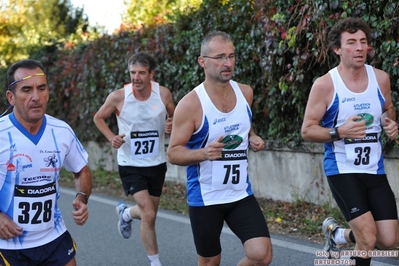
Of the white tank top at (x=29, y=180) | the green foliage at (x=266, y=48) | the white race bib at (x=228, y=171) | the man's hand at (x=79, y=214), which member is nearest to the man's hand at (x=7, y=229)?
the white tank top at (x=29, y=180)

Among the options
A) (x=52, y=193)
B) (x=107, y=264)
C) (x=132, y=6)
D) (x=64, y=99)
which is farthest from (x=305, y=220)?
(x=132, y=6)

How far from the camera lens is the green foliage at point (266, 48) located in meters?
7.67

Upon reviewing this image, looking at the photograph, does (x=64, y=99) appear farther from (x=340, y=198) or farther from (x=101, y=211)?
(x=340, y=198)

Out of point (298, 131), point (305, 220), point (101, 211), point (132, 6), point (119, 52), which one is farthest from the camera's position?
point (132, 6)

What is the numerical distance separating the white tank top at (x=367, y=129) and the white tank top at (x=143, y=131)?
2.45 m

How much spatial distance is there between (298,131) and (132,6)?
10934mm

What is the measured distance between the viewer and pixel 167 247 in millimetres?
7875

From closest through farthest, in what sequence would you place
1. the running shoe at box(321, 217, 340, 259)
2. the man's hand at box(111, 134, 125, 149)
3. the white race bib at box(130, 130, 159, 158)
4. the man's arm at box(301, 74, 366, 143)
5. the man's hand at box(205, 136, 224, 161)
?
1. the man's hand at box(205, 136, 224, 161)
2. the man's arm at box(301, 74, 366, 143)
3. the running shoe at box(321, 217, 340, 259)
4. the man's hand at box(111, 134, 125, 149)
5. the white race bib at box(130, 130, 159, 158)

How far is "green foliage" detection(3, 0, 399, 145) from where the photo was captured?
7.67 metres

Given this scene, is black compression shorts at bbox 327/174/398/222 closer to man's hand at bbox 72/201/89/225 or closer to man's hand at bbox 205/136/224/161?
man's hand at bbox 205/136/224/161

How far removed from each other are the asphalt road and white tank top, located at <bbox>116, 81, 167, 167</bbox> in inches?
40.6

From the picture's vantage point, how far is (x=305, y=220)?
27.4 ft

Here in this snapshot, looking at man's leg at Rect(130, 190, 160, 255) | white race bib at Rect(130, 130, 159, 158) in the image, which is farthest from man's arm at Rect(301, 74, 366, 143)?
white race bib at Rect(130, 130, 159, 158)

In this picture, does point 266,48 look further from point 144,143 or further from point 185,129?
point 185,129
